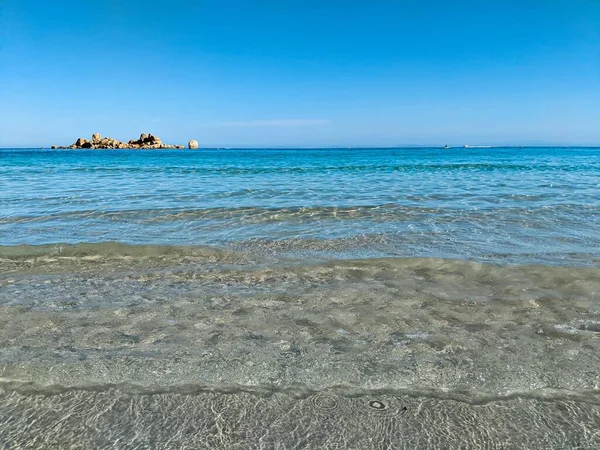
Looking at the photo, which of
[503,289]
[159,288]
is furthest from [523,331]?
[159,288]

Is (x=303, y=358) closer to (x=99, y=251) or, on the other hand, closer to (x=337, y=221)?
(x=99, y=251)

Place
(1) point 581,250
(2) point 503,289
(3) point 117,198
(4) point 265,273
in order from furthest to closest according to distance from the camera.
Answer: (3) point 117,198 < (1) point 581,250 < (4) point 265,273 < (2) point 503,289

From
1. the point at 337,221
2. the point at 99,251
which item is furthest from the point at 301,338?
the point at 337,221

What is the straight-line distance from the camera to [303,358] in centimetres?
300

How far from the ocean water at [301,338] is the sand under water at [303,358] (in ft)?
0.05

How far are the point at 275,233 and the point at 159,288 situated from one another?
3.21m

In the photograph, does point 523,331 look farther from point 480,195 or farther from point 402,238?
point 480,195

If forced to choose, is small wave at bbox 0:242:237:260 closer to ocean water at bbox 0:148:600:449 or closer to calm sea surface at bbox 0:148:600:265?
ocean water at bbox 0:148:600:449

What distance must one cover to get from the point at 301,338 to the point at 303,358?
354 mm

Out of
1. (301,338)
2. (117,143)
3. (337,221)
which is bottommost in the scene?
(301,338)

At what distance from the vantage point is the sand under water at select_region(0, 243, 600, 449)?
222cm

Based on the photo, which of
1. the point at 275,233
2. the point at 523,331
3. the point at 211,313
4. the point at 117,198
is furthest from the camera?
the point at 117,198

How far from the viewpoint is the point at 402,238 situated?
697 centimetres

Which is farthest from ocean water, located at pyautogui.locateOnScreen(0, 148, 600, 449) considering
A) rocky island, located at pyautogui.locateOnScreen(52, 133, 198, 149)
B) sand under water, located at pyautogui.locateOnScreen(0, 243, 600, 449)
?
rocky island, located at pyautogui.locateOnScreen(52, 133, 198, 149)
